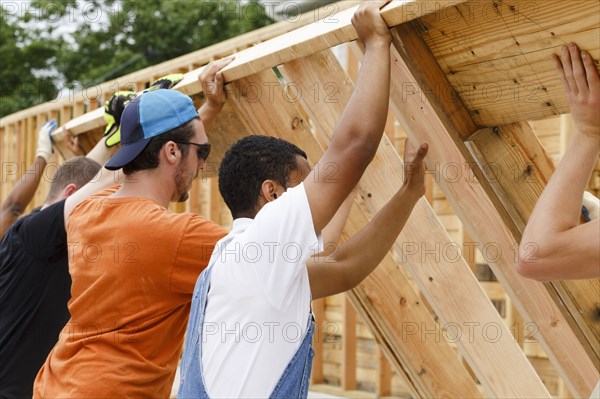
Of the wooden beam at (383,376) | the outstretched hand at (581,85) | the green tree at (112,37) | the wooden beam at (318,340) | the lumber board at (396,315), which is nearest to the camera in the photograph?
the outstretched hand at (581,85)

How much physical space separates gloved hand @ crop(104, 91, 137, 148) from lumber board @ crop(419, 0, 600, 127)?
4.82 ft

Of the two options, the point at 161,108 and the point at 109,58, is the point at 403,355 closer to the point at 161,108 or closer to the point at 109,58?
the point at 161,108

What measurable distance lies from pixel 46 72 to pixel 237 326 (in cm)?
1626

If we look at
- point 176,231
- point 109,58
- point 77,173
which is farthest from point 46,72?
point 176,231

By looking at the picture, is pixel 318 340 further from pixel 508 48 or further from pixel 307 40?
pixel 508 48

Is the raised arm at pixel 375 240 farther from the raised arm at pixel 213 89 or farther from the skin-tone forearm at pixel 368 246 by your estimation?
the raised arm at pixel 213 89

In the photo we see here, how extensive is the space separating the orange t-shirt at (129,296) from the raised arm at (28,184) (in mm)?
1690

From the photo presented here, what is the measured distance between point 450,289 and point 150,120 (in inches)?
42.1

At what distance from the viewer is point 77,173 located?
3.18 meters

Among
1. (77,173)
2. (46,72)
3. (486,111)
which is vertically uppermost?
(46,72)

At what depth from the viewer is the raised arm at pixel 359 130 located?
1.78m

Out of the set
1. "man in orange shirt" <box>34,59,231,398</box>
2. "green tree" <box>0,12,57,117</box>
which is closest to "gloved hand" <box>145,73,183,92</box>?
"man in orange shirt" <box>34,59,231,398</box>

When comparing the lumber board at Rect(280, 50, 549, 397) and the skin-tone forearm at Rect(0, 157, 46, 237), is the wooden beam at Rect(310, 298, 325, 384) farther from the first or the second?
the lumber board at Rect(280, 50, 549, 397)

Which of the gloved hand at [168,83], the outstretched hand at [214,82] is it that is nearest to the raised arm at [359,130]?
the outstretched hand at [214,82]
